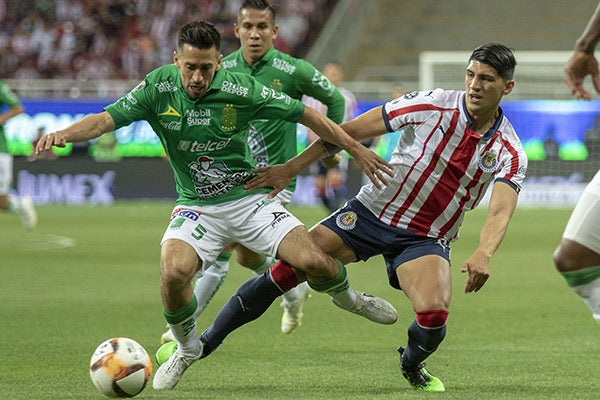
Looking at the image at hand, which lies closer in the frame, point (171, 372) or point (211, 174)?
point (171, 372)

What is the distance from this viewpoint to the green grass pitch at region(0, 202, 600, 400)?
6488 mm

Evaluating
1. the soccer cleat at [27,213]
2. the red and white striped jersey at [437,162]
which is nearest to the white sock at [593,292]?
the red and white striped jersey at [437,162]

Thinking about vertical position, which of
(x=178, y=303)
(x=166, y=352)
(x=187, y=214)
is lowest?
(x=166, y=352)

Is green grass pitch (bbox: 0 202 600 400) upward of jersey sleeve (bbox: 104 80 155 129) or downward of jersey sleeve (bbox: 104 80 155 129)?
downward

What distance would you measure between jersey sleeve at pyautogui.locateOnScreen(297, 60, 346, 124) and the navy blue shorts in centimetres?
190

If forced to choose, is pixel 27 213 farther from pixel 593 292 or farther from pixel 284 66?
pixel 593 292

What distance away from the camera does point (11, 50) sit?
28.7m

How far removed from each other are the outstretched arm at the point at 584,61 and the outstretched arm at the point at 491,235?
→ 2.65 feet

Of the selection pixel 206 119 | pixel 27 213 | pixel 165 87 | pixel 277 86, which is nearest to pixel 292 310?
pixel 277 86

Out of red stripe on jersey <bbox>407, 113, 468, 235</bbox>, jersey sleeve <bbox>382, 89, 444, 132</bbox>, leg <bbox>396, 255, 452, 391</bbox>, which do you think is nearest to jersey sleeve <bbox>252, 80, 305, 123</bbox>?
jersey sleeve <bbox>382, 89, 444, 132</bbox>

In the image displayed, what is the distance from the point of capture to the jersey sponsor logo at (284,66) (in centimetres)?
869

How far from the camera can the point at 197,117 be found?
6.68 metres

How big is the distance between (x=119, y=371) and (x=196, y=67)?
1763mm

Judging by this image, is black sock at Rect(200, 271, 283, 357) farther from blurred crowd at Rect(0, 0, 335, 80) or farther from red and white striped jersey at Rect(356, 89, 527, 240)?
blurred crowd at Rect(0, 0, 335, 80)
